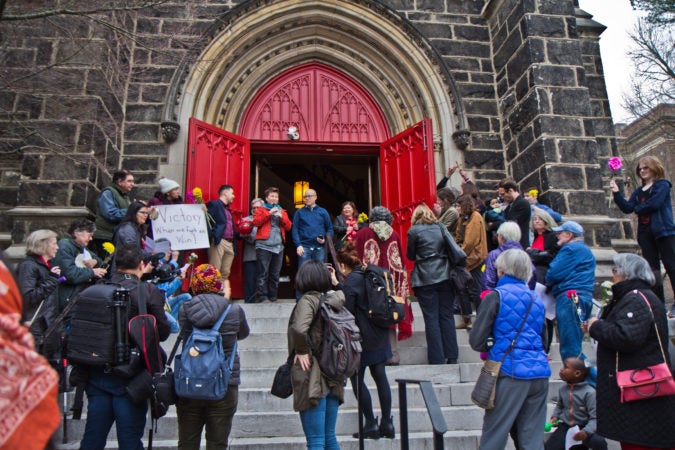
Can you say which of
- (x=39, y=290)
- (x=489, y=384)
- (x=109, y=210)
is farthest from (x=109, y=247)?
(x=489, y=384)

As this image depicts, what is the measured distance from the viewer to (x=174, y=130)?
7859 mm

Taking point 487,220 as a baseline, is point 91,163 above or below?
above

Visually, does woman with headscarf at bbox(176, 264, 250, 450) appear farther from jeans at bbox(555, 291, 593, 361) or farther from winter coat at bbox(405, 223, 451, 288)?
jeans at bbox(555, 291, 593, 361)

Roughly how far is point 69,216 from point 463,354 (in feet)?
16.0

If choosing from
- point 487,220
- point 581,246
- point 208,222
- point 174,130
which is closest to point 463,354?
point 581,246

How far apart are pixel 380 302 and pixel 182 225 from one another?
11.3 feet

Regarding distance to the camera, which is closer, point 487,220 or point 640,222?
point 640,222

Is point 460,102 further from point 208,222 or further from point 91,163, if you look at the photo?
point 91,163

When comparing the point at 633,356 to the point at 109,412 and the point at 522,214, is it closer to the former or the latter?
the point at 109,412

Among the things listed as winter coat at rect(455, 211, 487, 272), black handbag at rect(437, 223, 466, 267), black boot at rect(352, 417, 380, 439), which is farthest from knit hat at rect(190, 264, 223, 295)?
winter coat at rect(455, 211, 487, 272)

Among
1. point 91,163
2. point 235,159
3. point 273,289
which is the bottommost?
point 273,289

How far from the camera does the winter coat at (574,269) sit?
471 centimetres

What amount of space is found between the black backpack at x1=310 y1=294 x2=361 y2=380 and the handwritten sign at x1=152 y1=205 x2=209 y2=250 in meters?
3.59

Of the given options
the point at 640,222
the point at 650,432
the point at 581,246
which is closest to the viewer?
the point at 650,432
